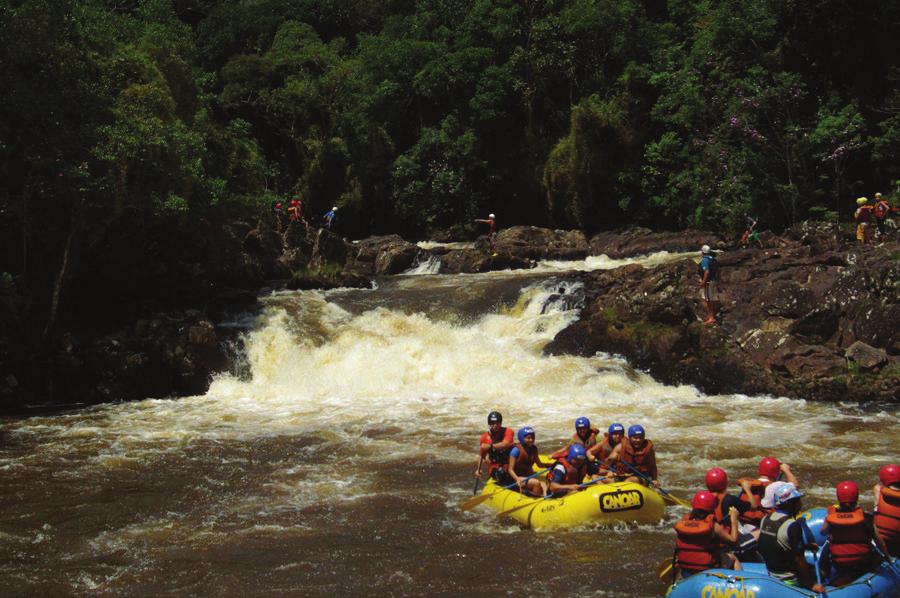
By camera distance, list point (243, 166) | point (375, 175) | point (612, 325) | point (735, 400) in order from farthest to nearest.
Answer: point (375, 175) → point (243, 166) → point (612, 325) → point (735, 400)

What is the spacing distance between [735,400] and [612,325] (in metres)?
2.89

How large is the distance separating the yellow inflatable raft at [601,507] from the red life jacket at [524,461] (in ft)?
1.77

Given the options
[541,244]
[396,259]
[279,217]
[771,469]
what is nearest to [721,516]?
[771,469]

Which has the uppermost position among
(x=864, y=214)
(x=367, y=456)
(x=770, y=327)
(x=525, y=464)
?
(x=864, y=214)

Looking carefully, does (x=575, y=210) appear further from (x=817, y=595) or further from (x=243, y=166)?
(x=817, y=595)

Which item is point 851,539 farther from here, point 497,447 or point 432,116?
point 432,116

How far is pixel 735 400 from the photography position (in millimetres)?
15102

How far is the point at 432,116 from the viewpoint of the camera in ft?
113

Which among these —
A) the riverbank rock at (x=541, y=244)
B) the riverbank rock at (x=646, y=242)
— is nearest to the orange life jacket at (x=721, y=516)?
the riverbank rock at (x=646, y=242)

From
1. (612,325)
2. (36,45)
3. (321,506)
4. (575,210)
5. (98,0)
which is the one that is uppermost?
(98,0)

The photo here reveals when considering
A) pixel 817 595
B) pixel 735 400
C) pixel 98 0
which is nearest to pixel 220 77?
pixel 98 0

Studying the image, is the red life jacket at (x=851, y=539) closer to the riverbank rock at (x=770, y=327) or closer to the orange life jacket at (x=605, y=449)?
the orange life jacket at (x=605, y=449)

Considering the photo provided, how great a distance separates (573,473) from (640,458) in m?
0.70

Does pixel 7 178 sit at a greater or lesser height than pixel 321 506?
greater
